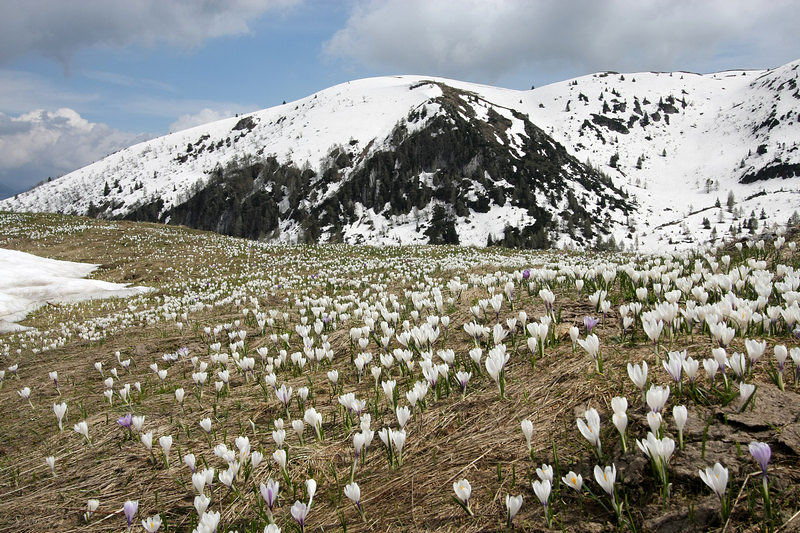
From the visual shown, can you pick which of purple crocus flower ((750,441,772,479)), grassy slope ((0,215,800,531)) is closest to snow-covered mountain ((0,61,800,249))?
grassy slope ((0,215,800,531))

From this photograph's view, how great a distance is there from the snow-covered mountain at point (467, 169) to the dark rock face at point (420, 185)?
400mm

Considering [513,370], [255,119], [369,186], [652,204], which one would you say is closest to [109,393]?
[513,370]

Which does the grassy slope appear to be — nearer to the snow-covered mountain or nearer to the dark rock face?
the snow-covered mountain

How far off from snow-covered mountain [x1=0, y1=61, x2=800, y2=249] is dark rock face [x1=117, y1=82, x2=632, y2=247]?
400 mm

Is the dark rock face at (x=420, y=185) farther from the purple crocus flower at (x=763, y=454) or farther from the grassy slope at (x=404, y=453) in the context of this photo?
the purple crocus flower at (x=763, y=454)

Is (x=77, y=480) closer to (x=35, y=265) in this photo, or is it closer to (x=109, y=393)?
(x=109, y=393)

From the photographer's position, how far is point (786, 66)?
132m

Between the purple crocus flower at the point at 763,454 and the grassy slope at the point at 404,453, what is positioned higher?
the purple crocus flower at the point at 763,454

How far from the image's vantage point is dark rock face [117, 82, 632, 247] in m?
97.8

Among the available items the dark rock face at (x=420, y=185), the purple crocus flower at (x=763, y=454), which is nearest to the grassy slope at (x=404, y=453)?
the purple crocus flower at (x=763, y=454)

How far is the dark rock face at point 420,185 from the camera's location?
97750 millimetres

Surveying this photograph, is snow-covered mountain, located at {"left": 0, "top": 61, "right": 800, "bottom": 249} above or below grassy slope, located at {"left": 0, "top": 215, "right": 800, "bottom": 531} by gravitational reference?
above

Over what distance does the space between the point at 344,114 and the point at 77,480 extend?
130 m

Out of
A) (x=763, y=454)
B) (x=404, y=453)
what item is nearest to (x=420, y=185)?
(x=404, y=453)
